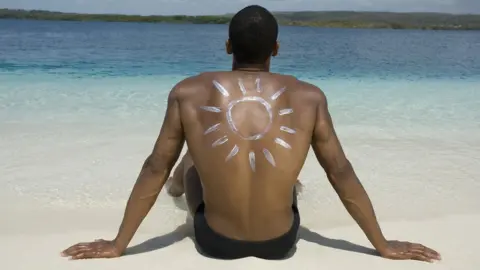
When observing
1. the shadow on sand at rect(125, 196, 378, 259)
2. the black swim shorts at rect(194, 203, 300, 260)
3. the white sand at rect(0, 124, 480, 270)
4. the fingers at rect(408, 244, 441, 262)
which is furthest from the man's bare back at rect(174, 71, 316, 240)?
the fingers at rect(408, 244, 441, 262)

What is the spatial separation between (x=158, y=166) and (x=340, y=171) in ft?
2.83

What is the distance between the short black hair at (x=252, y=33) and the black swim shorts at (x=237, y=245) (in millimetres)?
796

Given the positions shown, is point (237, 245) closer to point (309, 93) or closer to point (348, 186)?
point (348, 186)

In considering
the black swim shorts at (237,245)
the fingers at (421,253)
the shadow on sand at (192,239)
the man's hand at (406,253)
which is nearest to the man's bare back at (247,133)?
the black swim shorts at (237,245)

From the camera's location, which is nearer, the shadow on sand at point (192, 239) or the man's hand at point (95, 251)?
the man's hand at point (95, 251)

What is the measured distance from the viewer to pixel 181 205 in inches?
145

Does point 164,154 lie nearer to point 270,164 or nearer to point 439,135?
point 270,164

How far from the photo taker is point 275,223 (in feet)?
8.13

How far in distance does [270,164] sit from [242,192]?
0.18m

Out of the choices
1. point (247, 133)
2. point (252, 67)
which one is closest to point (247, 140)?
point (247, 133)

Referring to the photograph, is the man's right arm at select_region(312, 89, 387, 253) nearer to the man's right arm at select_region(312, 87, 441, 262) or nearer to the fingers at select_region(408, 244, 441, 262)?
the man's right arm at select_region(312, 87, 441, 262)

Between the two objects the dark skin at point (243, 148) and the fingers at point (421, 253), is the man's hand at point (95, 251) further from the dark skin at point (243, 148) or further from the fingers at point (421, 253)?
the fingers at point (421, 253)

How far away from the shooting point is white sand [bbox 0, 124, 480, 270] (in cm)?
268

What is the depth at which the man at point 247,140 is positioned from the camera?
2350 mm
